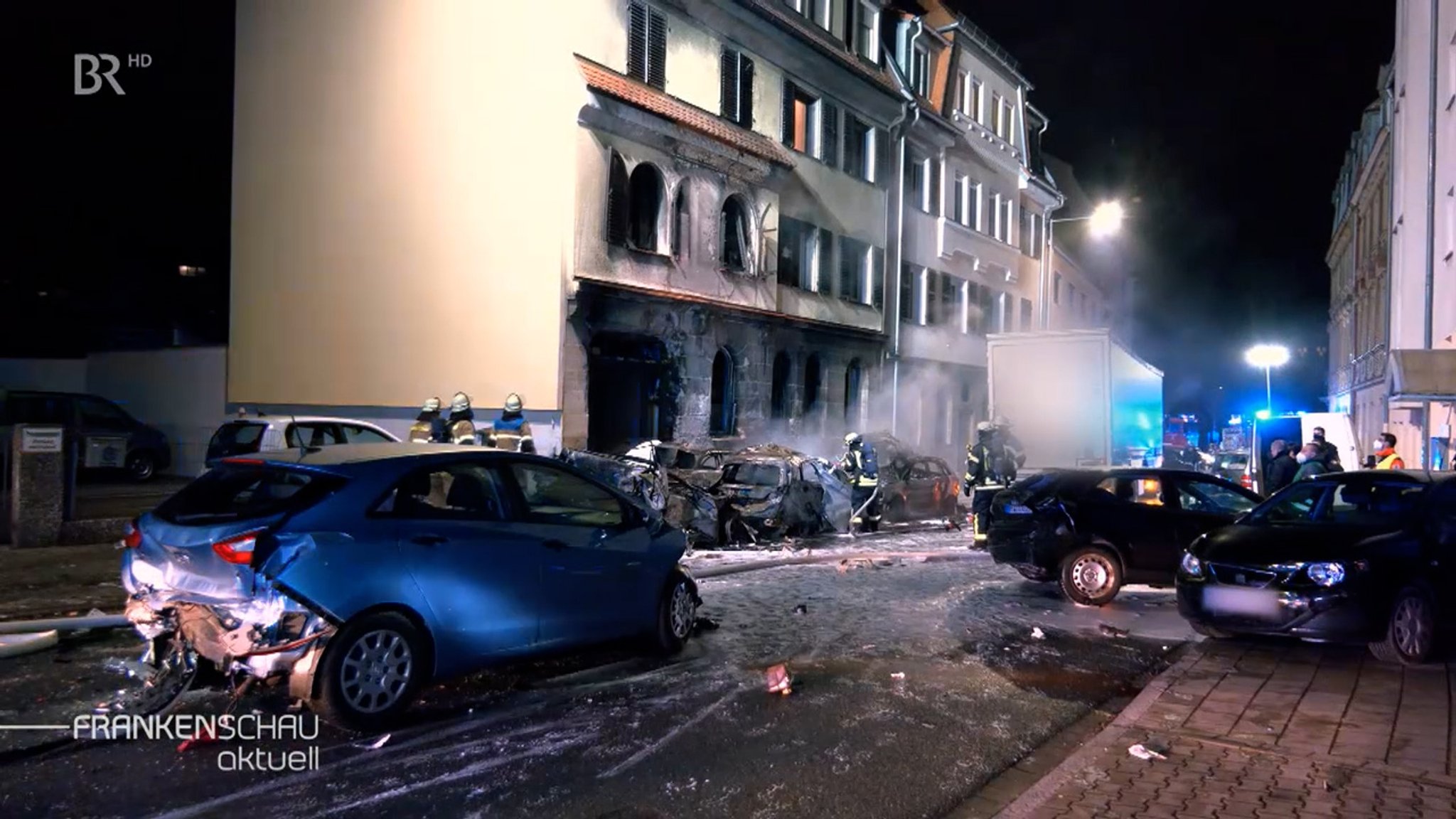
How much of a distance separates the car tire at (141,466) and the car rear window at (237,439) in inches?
259

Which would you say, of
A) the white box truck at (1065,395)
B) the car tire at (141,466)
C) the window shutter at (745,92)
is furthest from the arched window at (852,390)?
the car tire at (141,466)

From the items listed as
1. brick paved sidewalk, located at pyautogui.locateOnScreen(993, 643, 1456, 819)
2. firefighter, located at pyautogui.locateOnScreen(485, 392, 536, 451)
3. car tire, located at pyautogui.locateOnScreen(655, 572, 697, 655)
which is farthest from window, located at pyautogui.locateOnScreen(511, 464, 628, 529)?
firefighter, located at pyautogui.locateOnScreen(485, 392, 536, 451)

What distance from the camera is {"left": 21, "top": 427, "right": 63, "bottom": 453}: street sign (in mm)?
11125

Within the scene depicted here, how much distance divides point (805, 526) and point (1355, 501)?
8.03 meters

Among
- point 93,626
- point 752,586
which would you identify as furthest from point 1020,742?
point 93,626

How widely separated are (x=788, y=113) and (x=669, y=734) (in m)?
20.6

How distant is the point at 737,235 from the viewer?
2244cm

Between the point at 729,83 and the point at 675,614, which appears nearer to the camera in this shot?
the point at 675,614

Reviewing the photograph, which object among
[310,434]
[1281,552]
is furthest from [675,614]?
[310,434]

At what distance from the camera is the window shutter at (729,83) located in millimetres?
21891

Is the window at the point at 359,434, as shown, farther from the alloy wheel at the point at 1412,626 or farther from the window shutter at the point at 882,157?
the window shutter at the point at 882,157

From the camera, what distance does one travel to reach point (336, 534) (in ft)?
17.7

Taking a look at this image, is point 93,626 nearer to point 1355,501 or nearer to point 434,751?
point 434,751

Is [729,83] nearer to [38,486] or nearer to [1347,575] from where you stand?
[38,486]
